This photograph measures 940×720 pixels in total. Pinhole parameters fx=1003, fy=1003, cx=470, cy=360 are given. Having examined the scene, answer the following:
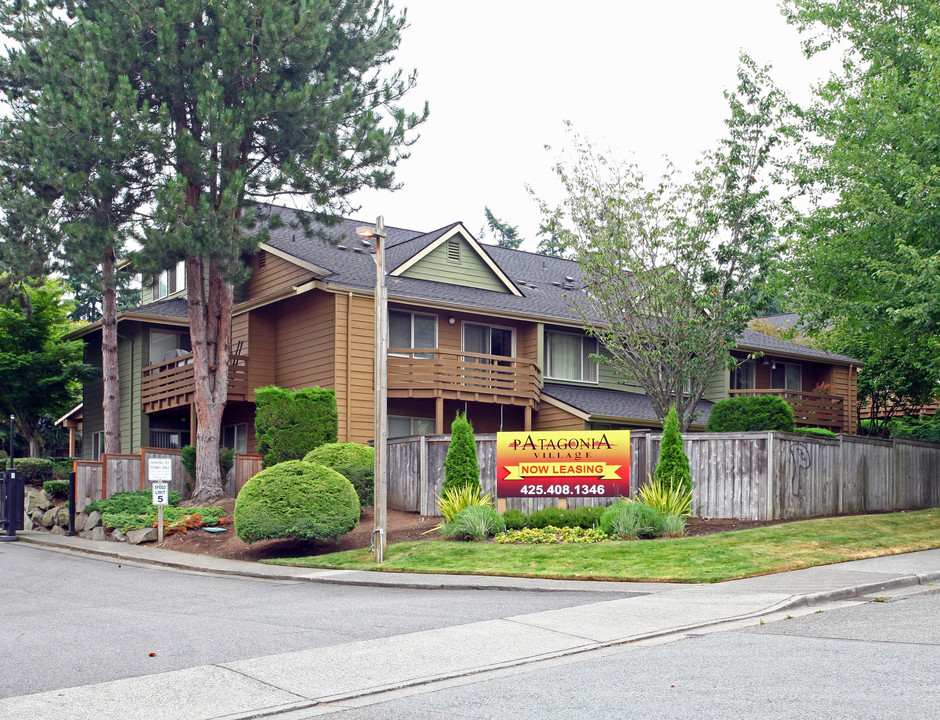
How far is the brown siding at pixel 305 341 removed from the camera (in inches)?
1145

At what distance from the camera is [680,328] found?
75.0ft

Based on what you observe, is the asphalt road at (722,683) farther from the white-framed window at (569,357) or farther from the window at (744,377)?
the window at (744,377)

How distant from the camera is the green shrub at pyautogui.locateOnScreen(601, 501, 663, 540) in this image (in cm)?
Answer: 1856

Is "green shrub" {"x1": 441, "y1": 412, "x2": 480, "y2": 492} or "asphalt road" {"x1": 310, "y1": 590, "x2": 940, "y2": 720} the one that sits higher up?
"green shrub" {"x1": 441, "y1": 412, "x2": 480, "y2": 492}

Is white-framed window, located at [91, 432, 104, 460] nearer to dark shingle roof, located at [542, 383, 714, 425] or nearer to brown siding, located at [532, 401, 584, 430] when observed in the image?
brown siding, located at [532, 401, 584, 430]

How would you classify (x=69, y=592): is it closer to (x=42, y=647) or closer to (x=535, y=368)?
(x=42, y=647)

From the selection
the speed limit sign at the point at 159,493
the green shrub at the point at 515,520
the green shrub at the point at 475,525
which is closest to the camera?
the green shrub at the point at 475,525

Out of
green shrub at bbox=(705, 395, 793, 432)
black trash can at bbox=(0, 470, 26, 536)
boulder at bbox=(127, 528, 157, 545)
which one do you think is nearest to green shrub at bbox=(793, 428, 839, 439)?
green shrub at bbox=(705, 395, 793, 432)

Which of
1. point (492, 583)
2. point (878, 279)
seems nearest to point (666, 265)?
point (878, 279)

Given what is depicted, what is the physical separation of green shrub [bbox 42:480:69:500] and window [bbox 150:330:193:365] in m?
6.61

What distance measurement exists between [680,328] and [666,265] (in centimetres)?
162

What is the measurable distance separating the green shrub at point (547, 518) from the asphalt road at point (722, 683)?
370 inches

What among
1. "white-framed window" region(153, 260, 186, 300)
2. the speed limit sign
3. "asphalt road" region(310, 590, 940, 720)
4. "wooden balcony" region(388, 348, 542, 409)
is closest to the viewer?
"asphalt road" region(310, 590, 940, 720)

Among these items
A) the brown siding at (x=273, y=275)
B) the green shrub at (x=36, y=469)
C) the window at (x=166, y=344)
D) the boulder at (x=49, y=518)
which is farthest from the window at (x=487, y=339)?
the green shrub at (x=36, y=469)
